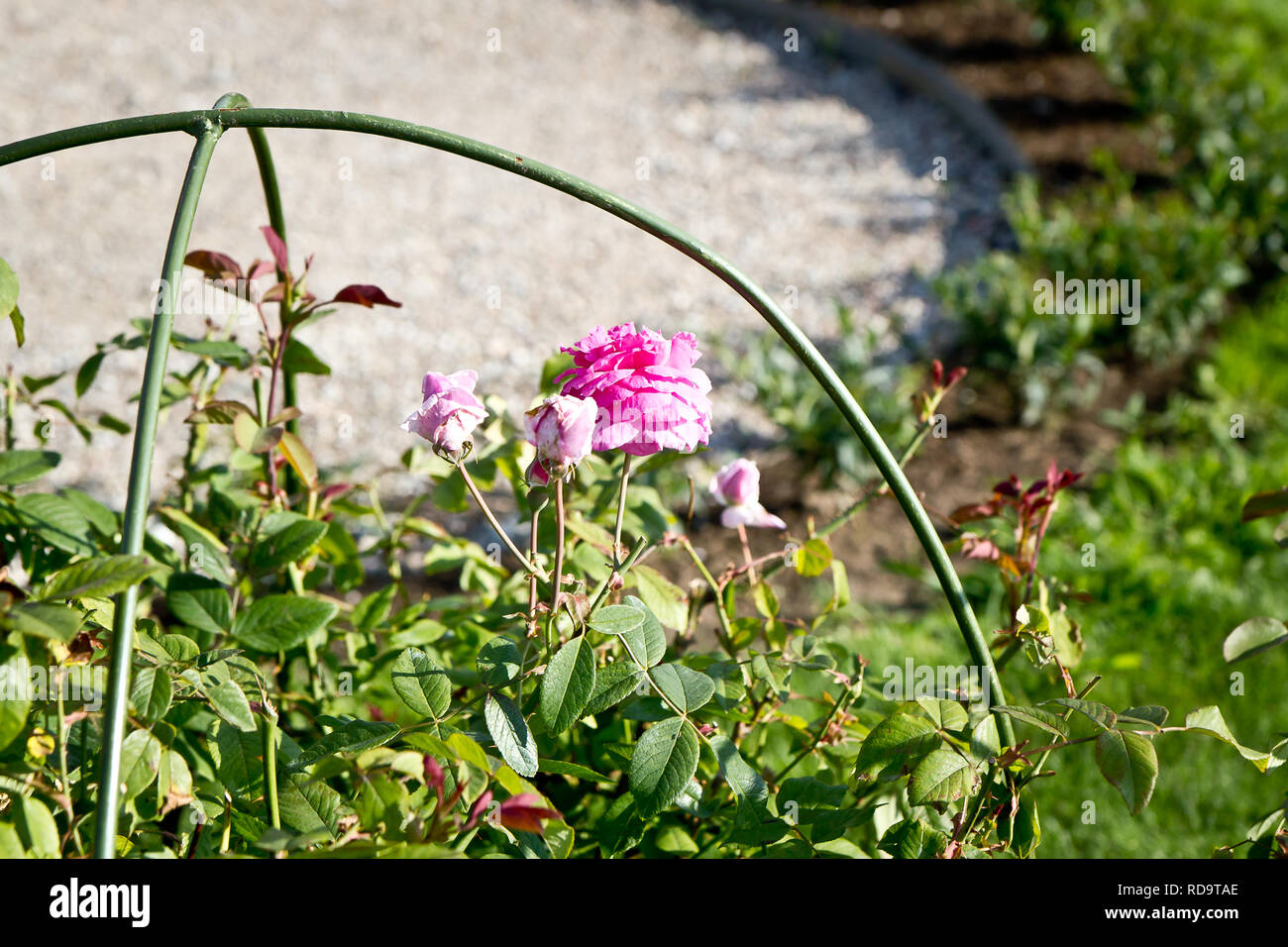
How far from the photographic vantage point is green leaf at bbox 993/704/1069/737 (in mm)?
933

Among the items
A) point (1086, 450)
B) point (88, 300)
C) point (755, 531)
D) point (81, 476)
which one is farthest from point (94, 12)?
point (1086, 450)

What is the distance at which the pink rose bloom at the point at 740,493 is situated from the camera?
122cm

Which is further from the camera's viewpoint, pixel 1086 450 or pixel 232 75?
pixel 232 75

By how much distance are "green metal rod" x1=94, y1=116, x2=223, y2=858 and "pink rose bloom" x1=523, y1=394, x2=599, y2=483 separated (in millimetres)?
304

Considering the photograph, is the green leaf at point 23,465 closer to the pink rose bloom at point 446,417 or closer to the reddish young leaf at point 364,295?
the reddish young leaf at point 364,295

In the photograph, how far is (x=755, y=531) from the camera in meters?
3.06

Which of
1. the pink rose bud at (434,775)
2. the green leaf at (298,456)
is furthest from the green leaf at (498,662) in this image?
the green leaf at (298,456)

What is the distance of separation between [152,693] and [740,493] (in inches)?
25.4

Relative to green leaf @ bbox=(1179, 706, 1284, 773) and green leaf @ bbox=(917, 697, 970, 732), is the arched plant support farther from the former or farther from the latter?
green leaf @ bbox=(1179, 706, 1284, 773)

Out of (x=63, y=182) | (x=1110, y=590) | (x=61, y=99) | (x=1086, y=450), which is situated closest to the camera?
(x=1110, y=590)

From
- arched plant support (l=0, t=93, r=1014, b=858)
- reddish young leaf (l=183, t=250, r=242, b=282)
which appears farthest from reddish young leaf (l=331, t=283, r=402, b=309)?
arched plant support (l=0, t=93, r=1014, b=858)

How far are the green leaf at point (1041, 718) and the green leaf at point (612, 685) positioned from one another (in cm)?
33
